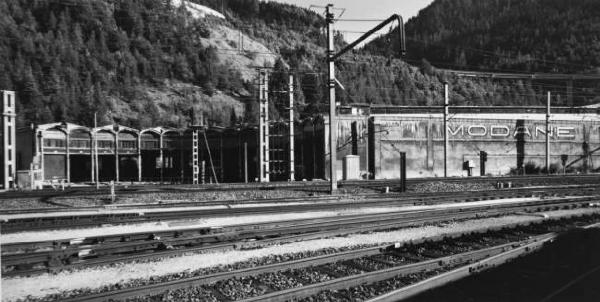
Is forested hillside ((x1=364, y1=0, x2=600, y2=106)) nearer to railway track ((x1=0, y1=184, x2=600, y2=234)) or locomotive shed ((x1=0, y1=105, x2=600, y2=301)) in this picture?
railway track ((x1=0, y1=184, x2=600, y2=234))

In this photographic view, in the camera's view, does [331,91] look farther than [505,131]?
No

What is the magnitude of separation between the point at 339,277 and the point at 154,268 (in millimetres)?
3744

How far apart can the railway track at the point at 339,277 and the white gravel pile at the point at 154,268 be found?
0.78 m

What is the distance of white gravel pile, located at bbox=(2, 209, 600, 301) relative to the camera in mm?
8664

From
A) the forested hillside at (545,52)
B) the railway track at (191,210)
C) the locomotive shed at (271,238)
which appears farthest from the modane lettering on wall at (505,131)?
the forested hillside at (545,52)

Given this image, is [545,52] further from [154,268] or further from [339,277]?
[154,268]

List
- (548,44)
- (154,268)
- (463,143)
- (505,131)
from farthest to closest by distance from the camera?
(548,44) → (505,131) → (463,143) → (154,268)

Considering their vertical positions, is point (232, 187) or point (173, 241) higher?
point (173, 241)

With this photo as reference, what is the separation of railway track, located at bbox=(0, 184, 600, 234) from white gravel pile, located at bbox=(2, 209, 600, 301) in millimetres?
6189

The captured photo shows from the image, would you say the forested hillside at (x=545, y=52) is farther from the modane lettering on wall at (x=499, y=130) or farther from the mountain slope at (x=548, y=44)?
the modane lettering on wall at (x=499, y=130)

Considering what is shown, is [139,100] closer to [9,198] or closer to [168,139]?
[168,139]

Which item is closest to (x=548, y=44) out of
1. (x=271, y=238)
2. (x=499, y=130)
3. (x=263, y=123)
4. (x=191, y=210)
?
(x=499, y=130)

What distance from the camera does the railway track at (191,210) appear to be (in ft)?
55.1

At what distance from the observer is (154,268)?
10.1m
